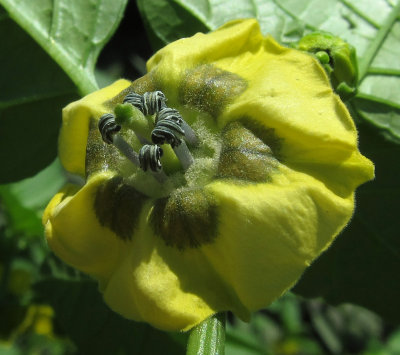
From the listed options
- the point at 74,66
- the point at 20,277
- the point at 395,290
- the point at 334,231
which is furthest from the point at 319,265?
the point at 20,277

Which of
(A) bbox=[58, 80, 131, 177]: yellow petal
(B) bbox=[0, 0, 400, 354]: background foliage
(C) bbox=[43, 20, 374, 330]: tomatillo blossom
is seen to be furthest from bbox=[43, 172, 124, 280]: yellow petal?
(B) bbox=[0, 0, 400, 354]: background foliage

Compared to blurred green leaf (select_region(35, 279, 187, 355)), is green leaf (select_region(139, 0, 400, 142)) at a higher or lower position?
higher

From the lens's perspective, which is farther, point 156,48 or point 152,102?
point 156,48

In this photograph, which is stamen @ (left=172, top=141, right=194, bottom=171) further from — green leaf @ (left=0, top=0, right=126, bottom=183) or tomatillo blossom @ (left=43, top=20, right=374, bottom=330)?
green leaf @ (left=0, top=0, right=126, bottom=183)

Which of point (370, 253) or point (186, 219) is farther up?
point (186, 219)

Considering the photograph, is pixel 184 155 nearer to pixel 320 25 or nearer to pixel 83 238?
pixel 83 238

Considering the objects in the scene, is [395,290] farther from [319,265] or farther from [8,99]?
[8,99]

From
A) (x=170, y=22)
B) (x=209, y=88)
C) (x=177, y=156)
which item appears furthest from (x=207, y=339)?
(x=170, y=22)
